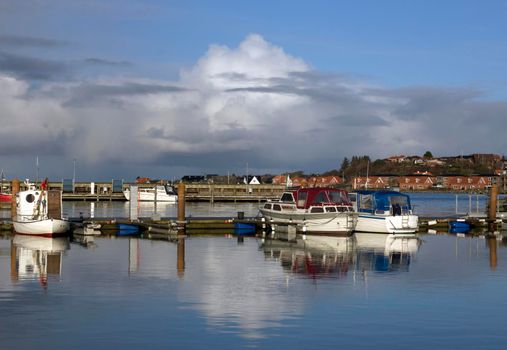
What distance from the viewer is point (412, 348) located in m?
21.8

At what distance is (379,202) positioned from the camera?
218ft

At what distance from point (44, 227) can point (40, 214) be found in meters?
1.99

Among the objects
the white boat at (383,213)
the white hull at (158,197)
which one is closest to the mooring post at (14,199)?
the white boat at (383,213)

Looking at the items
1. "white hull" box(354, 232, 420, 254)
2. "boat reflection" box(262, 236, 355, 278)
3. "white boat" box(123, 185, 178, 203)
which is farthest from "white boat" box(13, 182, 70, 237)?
"white boat" box(123, 185, 178, 203)

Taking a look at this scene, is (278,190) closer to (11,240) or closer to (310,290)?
(11,240)

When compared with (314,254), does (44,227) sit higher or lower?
higher

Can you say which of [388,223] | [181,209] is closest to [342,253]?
[388,223]

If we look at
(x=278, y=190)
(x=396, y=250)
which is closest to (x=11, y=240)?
(x=396, y=250)

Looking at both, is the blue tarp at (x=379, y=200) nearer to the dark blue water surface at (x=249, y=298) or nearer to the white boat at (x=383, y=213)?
the white boat at (x=383, y=213)

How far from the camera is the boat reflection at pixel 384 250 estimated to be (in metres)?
41.9

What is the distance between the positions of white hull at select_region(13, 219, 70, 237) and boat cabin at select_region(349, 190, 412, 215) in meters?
24.8

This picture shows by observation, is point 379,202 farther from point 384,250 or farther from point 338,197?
point 384,250

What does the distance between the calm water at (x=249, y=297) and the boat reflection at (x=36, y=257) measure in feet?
0.34

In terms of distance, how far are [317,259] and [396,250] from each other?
845 centimetres
